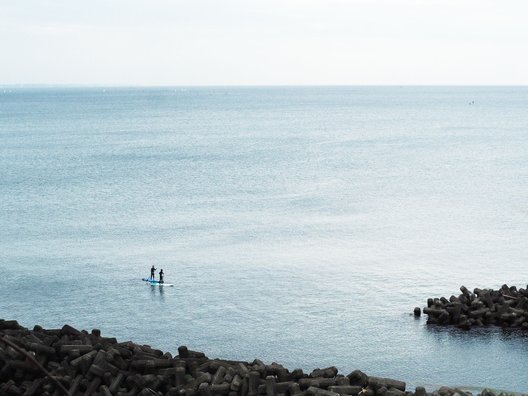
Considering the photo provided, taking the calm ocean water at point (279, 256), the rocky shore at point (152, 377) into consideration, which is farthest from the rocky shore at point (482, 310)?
the rocky shore at point (152, 377)

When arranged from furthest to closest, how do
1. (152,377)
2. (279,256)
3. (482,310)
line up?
1. (279,256)
2. (482,310)
3. (152,377)

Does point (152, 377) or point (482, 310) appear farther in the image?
point (482, 310)

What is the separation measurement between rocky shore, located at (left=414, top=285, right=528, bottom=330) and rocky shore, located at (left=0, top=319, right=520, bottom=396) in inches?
592

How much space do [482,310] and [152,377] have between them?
22438mm

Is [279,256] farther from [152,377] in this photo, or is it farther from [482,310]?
[152,377]

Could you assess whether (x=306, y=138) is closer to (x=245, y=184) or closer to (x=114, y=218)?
(x=245, y=184)

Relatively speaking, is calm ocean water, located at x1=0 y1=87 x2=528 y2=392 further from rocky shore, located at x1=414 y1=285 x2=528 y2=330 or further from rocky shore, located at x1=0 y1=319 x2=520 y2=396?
rocky shore, located at x1=0 y1=319 x2=520 y2=396

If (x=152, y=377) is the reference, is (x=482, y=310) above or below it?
below

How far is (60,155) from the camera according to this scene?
152750mm

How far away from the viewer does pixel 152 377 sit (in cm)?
2853

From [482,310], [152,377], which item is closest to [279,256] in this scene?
[482,310]

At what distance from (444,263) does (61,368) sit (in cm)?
3880

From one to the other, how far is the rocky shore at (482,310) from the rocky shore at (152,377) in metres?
15.0

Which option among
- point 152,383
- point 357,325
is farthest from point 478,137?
point 152,383
